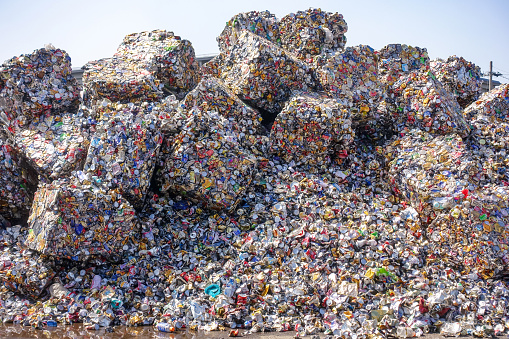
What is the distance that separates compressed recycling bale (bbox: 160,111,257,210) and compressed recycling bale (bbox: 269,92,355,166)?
61 cm

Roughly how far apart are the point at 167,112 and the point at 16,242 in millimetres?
2229

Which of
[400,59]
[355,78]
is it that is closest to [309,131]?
[355,78]

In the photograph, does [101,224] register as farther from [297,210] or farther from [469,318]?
[469,318]

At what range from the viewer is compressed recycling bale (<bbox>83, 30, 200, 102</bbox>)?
4926 millimetres

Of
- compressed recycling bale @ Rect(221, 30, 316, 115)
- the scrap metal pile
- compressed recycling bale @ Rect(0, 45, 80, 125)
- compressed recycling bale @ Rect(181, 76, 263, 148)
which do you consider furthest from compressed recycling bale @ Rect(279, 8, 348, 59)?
compressed recycling bale @ Rect(0, 45, 80, 125)

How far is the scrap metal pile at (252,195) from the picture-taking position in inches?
139

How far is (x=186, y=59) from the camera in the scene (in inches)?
224

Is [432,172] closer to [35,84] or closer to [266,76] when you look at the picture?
[266,76]

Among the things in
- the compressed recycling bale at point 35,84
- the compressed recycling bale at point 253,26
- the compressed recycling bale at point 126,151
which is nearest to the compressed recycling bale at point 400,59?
the compressed recycling bale at point 253,26

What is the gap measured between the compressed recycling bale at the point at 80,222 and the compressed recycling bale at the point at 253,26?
11.5ft

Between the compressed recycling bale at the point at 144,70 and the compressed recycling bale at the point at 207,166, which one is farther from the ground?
the compressed recycling bale at the point at 144,70

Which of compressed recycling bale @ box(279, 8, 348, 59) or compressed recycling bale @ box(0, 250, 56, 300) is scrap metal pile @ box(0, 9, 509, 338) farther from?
compressed recycling bale @ box(279, 8, 348, 59)

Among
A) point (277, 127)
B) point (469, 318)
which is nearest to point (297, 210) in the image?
point (277, 127)

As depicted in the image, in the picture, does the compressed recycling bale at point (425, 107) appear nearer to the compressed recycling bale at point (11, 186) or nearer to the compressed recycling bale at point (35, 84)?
the compressed recycling bale at point (35, 84)
